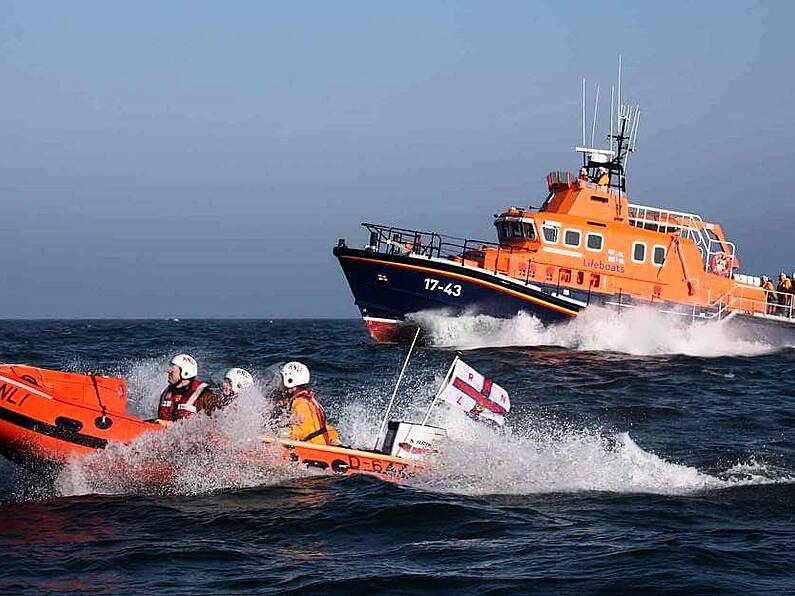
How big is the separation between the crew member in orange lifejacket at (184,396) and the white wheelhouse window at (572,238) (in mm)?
16804

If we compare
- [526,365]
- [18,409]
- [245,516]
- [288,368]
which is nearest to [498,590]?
[245,516]

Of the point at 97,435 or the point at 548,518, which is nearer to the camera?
the point at 548,518

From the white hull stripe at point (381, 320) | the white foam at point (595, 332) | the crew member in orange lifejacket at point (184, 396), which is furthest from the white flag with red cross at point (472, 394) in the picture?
the white hull stripe at point (381, 320)

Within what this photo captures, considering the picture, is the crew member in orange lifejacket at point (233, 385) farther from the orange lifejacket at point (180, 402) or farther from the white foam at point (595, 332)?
the white foam at point (595, 332)

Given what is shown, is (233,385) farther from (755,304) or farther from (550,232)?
(755,304)

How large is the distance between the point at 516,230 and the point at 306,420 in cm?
1666

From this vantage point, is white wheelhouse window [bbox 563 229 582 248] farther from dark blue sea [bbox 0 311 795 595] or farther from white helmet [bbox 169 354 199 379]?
white helmet [bbox 169 354 199 379]

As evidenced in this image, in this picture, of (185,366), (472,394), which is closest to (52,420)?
(185,366)

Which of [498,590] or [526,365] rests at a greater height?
[526,365]

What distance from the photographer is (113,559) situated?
7.27 meters

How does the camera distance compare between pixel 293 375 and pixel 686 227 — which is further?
pixel 686 227

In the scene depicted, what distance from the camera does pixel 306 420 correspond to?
10.0m

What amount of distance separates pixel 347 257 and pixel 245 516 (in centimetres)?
1744

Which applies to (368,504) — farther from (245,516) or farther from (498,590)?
(498,590)
